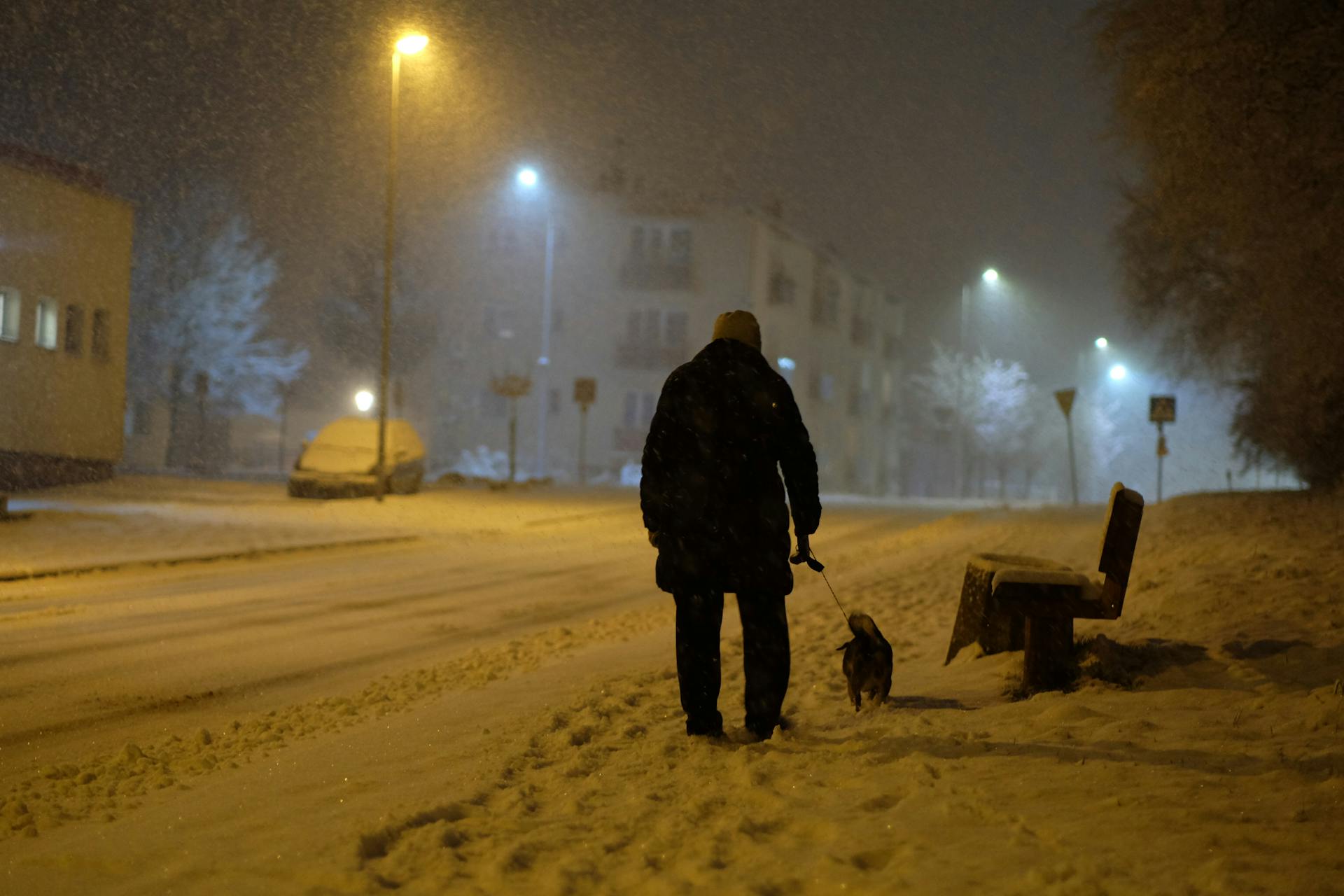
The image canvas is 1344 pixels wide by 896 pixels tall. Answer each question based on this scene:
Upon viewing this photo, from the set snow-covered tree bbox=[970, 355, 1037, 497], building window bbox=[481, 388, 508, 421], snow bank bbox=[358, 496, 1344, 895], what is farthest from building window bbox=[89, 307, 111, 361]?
snow-covered tree bbox=[970, 355, 1037, 497]

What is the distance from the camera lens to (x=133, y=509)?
20.2 metres

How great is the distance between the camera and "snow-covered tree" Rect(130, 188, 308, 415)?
1729 inches

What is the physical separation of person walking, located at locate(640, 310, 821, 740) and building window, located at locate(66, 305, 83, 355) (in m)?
24.7

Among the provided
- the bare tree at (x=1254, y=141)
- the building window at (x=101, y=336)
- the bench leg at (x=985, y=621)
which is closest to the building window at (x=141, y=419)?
the building window at (x=101, y=336)

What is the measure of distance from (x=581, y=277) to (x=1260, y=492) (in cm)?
3294

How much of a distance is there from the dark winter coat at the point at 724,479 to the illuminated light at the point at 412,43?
721 inches

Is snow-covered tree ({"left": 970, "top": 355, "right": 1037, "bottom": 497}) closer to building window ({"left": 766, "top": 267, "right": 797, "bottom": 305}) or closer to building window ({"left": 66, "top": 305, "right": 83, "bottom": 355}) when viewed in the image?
building window ({"left": 766, "top": 267, "right": 797, "bottom": 305})

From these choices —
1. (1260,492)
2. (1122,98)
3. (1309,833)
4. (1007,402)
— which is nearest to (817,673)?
(1309,833)

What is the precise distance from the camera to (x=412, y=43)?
69.9 ft

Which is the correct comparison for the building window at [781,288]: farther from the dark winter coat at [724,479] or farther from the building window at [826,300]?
the dark winter coat at [724,479]

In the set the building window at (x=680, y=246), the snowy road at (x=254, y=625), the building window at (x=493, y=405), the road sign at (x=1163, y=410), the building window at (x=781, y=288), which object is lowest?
the snowy road at (x=254, y=625)

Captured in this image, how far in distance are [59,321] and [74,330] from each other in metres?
0.72

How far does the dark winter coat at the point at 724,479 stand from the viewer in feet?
16.0

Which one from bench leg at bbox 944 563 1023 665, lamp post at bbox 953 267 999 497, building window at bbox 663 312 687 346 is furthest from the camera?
lamp post at bbox 953 267 999 497
